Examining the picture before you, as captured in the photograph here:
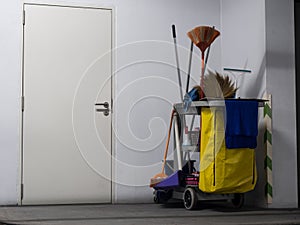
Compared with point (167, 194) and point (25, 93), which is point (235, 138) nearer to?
point (167, 194)

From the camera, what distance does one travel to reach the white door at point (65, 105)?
509 cm

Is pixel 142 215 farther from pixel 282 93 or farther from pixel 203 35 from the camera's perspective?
pixel 282 93

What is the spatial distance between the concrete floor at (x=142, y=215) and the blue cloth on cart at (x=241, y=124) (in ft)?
1.85

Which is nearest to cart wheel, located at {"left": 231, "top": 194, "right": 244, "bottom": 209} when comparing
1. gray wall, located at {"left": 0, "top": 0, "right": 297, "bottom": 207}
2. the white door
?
gray wall, located at {"left": 0, "top": 0, "right": 297, "bottom": 207}

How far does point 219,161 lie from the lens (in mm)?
4355

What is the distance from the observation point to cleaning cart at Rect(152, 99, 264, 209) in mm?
4363

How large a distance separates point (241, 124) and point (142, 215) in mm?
1094

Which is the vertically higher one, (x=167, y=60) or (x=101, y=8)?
(x=101, y=8)

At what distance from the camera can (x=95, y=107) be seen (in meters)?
5.30

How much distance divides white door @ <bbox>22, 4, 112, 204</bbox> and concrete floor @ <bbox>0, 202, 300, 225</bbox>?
31cm

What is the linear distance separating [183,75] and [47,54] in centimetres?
138

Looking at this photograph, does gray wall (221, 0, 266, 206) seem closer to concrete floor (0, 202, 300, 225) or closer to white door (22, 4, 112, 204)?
concrete floor (0, 202, 300, 225)

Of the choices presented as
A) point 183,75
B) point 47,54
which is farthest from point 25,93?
point 183,75

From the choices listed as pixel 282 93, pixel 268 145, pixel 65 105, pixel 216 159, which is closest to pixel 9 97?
pixel 65 105
